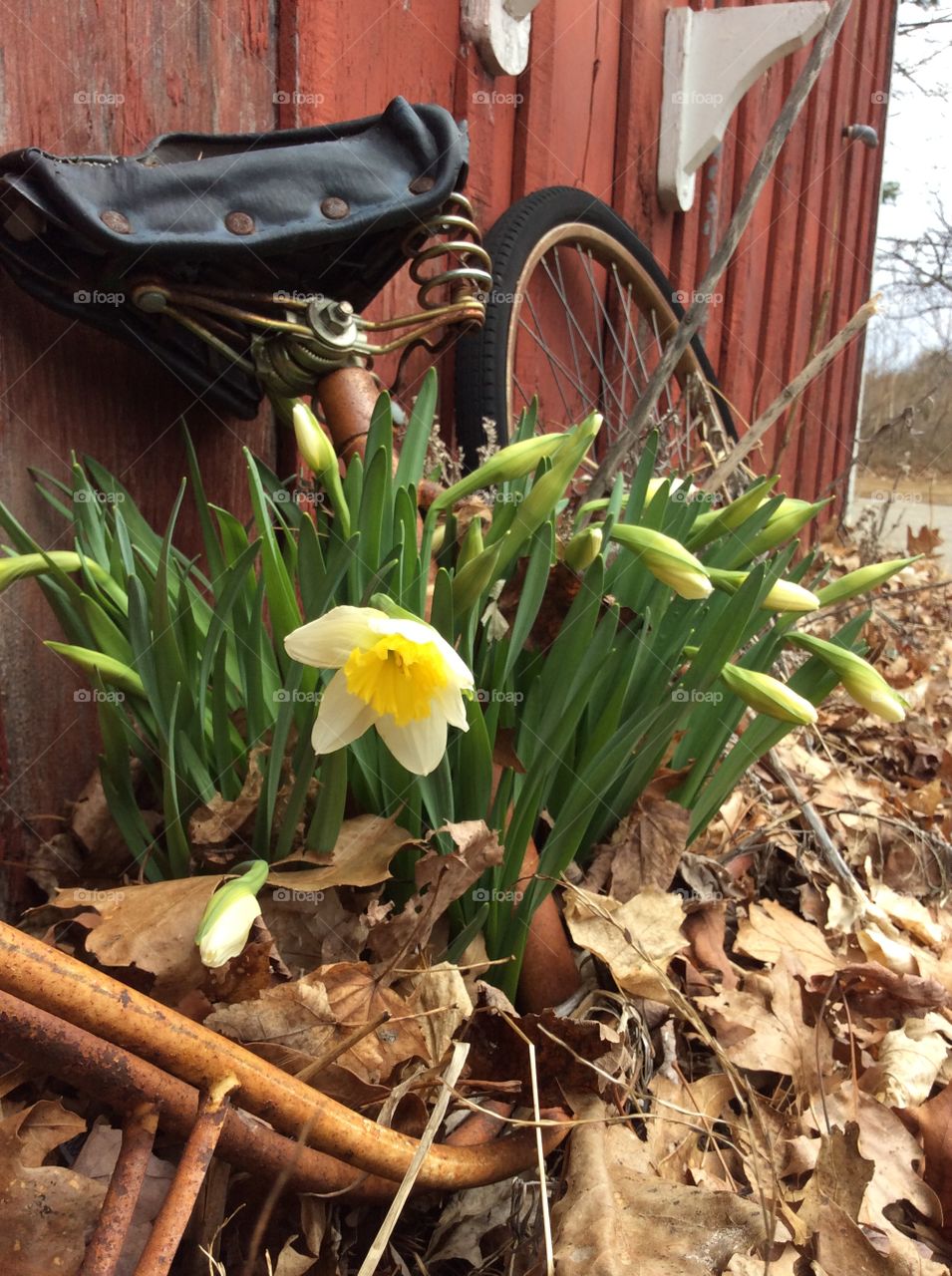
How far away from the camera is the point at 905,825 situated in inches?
57.6

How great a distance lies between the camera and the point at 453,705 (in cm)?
75

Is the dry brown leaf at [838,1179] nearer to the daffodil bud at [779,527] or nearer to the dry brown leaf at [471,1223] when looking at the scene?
the dry brown leaf at [471,1223]

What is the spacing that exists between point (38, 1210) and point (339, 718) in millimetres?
379

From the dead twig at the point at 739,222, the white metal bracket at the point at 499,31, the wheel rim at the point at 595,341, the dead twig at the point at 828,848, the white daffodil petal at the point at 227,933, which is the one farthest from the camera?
the wheel rim at the point at 595,341

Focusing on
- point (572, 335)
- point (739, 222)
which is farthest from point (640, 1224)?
point (572, 335)

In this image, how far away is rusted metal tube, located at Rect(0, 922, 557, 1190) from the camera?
1.69ft

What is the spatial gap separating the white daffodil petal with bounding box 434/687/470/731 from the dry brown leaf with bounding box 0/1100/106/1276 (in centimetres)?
39

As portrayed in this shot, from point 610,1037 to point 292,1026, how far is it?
9.8 inches

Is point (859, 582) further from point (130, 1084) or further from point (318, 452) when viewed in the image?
point (130, 1084)

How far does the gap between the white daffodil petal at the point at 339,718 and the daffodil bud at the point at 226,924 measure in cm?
12

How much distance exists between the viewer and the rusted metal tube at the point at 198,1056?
1.69ft

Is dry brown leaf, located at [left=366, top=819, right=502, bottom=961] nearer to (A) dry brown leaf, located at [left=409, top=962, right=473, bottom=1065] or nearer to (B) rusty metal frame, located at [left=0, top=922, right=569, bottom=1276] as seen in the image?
(A) dry brown leaf, located at [left=409, top=962, right=473, bottom=1065]

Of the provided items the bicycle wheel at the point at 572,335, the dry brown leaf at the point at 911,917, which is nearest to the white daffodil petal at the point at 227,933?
the dry brown leaf at the point at 911,917

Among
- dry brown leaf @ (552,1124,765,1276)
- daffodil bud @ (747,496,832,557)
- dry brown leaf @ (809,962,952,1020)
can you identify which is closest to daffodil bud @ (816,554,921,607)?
daffodil bud @ (747,496,832,557)
